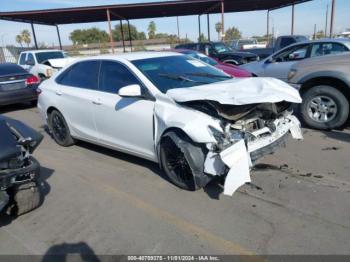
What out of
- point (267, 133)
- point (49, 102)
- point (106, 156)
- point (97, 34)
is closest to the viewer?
point (267, 133)

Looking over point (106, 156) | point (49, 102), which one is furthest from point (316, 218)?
point (49, 102)

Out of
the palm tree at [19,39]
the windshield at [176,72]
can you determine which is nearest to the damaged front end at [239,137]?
the windshield at [176,72]

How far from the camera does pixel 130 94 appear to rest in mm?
4094

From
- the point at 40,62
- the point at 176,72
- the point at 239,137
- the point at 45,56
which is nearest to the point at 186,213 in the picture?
the point at 239,137

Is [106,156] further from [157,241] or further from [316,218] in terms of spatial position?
[316,218]

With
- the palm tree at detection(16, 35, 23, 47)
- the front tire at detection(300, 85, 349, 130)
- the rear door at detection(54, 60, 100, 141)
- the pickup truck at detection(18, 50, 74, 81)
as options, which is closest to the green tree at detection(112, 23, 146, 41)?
the palm tree at detection(16, 35, 23, 47)

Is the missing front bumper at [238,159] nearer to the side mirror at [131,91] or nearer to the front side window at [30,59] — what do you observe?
the side mirror at [131,91]

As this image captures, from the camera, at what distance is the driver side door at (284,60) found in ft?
28.0

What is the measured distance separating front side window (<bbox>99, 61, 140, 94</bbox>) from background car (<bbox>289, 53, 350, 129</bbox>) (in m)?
3.63

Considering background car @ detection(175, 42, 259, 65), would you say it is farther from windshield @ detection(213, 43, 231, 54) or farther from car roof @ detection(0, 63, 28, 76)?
car roof @ detection(0, 63, 28, 76)

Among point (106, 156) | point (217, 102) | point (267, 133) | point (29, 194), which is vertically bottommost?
point (106, 156)

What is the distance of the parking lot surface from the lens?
3.03 meters

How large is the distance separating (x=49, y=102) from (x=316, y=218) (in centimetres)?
480

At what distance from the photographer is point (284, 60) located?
346 inches
